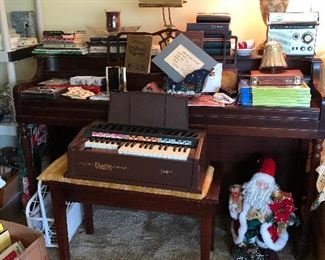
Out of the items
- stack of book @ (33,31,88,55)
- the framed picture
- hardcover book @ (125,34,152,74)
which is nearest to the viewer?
the framed picture

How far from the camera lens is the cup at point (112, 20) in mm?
2018

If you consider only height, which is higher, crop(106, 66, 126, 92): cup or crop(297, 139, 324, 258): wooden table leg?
crop(106, 66, 126, 92): cup

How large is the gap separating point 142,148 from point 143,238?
0.73 m

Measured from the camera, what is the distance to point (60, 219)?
170 cm

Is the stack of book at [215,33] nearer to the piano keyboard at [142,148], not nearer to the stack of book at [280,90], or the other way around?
the stack of book at [280,90]

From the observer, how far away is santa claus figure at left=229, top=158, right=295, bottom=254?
1817 millimetres

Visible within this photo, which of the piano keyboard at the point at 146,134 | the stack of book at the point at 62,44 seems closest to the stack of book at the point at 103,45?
the stack of book at the point at 62,44

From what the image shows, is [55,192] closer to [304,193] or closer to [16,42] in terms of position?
[16,42]

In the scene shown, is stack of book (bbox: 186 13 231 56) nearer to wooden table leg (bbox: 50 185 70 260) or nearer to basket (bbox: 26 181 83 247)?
wooden table leg (bbox: 50 185 70 260)

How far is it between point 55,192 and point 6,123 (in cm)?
81

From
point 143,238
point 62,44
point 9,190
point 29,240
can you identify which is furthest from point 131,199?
point 9,190

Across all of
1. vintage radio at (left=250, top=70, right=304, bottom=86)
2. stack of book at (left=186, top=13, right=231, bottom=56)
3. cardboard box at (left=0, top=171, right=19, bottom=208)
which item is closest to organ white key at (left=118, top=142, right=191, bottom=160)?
vintage radio at (left=250, top=70, right=304, bottom=86)

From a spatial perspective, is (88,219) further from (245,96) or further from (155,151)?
(245,96)

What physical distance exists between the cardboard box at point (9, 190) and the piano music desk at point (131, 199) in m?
0.68
